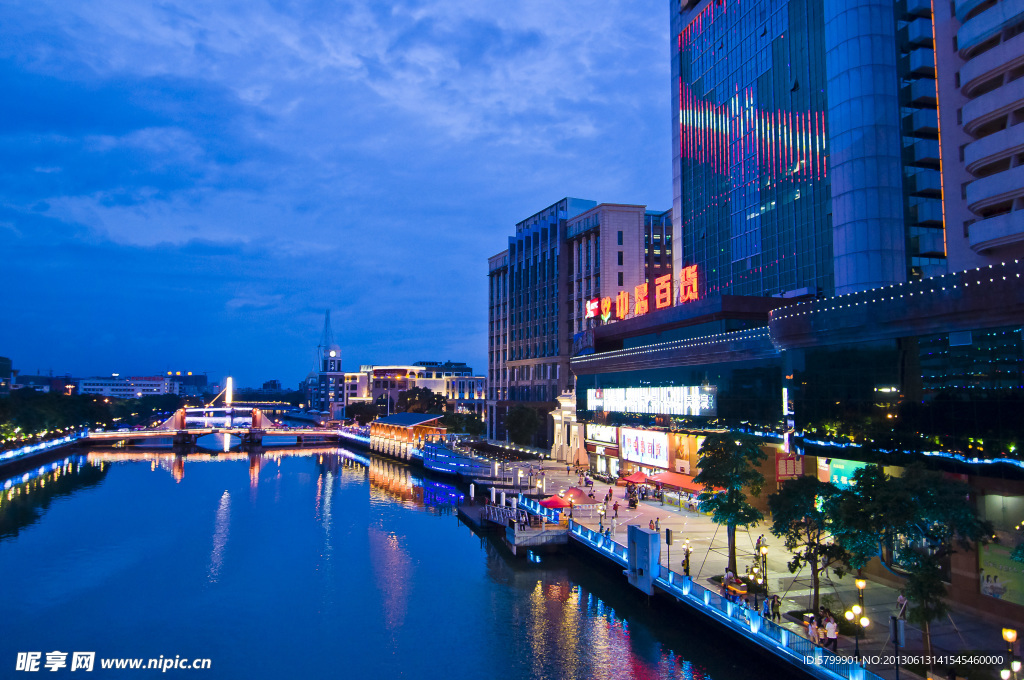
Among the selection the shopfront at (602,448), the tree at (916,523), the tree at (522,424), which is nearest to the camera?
the tree at (916,523)

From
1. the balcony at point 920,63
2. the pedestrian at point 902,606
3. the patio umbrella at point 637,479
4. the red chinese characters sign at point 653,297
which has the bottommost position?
the pedestrian at point 902,606

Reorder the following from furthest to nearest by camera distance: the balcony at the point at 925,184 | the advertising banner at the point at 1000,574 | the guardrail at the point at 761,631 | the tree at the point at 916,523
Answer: the balcony at the point at 925,184
the advertising banner at the point at 1000,574
the guardrail at the point at 761,631
the tree at the point at 916,523

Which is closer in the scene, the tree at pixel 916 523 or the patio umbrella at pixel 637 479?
the tree at pixel 916 523

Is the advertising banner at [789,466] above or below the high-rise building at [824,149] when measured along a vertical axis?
below

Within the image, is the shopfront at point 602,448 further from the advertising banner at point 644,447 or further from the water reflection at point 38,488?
the water reflection at point 38,488

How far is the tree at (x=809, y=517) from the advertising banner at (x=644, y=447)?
3064 centimetres

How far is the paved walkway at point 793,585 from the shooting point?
24.6 m

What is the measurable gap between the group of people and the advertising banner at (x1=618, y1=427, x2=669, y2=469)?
3497cm

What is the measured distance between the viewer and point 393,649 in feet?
107

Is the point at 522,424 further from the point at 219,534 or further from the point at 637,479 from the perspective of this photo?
the point at 219,534

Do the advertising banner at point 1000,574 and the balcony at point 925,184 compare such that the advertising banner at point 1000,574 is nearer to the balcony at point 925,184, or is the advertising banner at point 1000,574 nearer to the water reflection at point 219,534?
the balcony at point 925,184

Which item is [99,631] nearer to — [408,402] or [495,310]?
[495,310]

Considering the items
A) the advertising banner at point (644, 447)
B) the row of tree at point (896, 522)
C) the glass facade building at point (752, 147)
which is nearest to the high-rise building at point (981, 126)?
the glass facade building at point (752, 147)

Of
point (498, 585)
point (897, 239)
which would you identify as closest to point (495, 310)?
point (897, 239)
